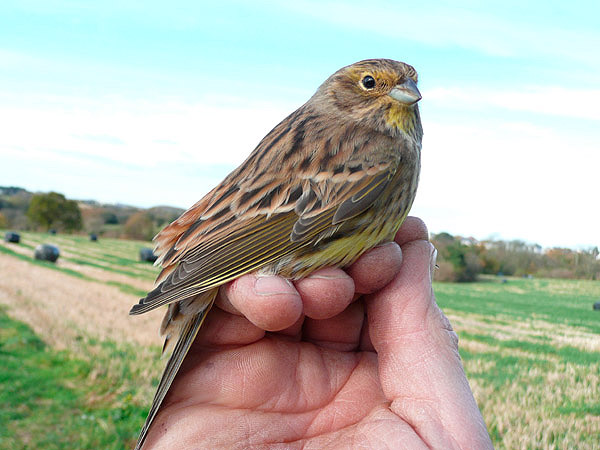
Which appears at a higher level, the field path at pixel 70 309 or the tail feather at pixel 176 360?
Result: the tail feather at pixel 176 360

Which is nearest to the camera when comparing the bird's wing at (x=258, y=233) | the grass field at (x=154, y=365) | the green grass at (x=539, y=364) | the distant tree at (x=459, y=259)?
the bird's wing at (x=258, y=233)

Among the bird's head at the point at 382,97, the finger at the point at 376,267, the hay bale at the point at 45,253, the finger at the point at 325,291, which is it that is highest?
the bird's head at the point at 382,97

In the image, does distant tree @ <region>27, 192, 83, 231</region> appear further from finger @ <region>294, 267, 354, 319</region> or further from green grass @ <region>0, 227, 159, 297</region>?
finger @ <region>294, 267, 354, 319</region>

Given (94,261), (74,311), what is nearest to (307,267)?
(74,311)

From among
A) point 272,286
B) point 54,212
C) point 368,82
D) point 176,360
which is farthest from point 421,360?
point 54,212

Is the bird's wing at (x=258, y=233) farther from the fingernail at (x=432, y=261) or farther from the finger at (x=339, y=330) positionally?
the finger at (x=339, y=330)

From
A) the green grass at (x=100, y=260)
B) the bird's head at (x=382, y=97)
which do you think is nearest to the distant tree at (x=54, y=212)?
the green grass at (x=100, y=260)

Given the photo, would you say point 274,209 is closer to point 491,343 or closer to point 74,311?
point 491,343

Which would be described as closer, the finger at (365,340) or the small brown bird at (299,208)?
the small brown bird at (299,208)
